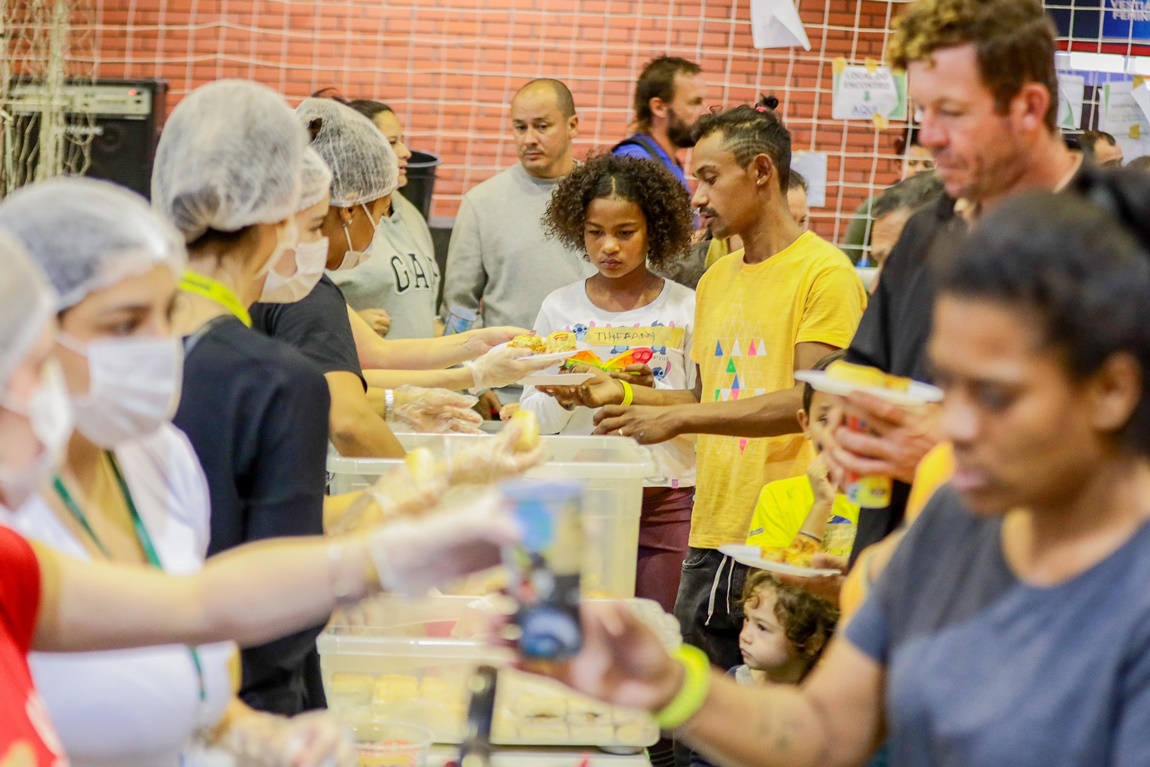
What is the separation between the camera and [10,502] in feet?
4.44

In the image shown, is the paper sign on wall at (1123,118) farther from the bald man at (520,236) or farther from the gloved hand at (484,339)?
the gloved hand at (484,339)

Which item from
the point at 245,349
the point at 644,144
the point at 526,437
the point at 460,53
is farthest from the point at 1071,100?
the point at 245,349

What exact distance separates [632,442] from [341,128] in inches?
39.1

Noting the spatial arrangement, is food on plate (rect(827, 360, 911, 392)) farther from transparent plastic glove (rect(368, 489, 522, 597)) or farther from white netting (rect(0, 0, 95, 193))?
white netting (rect(0, 0, 95, 193))

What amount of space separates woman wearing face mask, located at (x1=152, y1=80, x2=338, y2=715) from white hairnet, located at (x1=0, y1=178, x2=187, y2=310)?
359 mm

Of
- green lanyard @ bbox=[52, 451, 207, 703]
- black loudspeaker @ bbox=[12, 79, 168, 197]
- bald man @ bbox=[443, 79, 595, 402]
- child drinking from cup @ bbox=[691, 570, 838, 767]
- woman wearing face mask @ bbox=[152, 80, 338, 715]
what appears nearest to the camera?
green lanyard @ bbox=[52, 451, 207, 703]

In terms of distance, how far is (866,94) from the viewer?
6328 millimetres

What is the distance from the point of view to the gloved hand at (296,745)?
1469mm

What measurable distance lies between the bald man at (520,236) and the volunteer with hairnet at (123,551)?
128 inches

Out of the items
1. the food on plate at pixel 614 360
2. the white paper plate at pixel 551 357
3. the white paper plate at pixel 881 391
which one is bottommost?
the food on plate at pixel 614 360

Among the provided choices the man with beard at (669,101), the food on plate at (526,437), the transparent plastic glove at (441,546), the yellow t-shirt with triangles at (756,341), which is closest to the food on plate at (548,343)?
the yellow t-shirt with triangles at (756,341)

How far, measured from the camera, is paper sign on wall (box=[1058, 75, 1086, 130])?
5887 mm

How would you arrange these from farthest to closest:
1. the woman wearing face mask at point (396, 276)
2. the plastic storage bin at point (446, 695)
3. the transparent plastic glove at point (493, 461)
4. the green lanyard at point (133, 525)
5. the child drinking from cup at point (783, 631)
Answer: the woman wearing face mask at point (396, 276) < the child drinking from cup at point (783, 631) < the plastic storage bin at point (446, 695) < the transparent plastic glove at point (493, 461) < the green lanyard at point (133, 525)

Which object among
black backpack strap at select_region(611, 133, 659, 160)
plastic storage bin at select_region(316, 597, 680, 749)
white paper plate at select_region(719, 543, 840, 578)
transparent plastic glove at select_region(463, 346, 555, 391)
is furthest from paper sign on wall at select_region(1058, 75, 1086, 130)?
plastic storage bin at select_region(316, 597, 680, 749)
